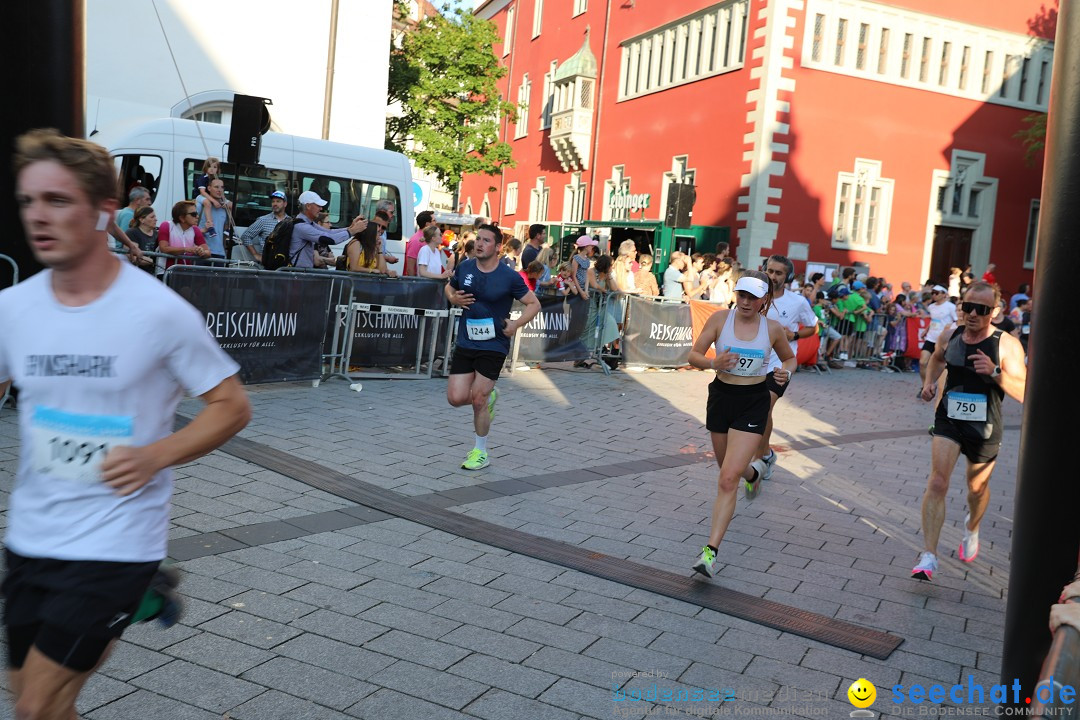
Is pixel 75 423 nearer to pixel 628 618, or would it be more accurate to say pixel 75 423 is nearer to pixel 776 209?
pixel 628 618

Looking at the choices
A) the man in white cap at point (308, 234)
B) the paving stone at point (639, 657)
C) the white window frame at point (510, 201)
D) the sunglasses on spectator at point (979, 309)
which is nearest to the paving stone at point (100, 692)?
the paving stone at point (639, 657)

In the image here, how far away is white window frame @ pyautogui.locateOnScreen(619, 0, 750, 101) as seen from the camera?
28328 millimetres

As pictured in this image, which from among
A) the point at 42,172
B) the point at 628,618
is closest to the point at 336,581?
the point at 628,618

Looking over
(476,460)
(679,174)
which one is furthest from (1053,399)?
(679,174)

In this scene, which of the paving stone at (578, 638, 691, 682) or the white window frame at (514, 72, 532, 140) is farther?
the white window frame at (514, 72, 532, 140)

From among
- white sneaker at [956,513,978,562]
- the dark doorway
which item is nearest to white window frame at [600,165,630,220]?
the dark doorway

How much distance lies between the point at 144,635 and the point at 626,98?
106ft

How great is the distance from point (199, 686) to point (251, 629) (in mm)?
601

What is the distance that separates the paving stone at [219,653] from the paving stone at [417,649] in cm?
48

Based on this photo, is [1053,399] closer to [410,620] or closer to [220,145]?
[410,620]

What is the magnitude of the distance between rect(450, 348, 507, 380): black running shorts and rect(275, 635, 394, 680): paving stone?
3998 millimetres

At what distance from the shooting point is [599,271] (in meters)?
15.5

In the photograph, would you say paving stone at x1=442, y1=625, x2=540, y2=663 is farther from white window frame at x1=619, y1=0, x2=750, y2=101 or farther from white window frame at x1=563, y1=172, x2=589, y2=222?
white window frame at x1=563, y1=172, x2=589, y2=222

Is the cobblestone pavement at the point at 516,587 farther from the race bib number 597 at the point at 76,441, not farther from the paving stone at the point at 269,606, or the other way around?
the race bib number 597 at the point at 76,441
